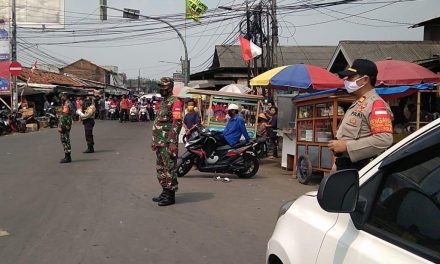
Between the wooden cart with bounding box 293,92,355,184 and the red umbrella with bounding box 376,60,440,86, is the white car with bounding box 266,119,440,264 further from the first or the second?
the red umbrella with bounding box 376,60,440,86

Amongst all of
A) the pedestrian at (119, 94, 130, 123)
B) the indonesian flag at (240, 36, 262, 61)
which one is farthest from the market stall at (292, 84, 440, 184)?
the pedestrian at (119, 94, 130, 123)

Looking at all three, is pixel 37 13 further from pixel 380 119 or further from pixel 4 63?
pixel 380 119

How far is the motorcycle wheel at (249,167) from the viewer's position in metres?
10.5

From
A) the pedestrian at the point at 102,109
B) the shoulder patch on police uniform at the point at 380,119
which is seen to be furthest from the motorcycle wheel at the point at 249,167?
the pedestrian at the point at 102,109

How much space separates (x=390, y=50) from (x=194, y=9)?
30.1ft

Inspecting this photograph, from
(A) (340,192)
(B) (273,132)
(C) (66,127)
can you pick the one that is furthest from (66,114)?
(A) (340,192)

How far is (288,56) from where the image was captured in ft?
116

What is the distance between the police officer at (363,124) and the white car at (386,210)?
4.44 ft

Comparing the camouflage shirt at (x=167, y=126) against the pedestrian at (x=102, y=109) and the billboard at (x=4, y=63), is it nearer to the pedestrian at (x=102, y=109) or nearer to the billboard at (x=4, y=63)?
the billboard at (x=4, y=63)

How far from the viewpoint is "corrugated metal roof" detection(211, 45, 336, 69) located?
107 feet

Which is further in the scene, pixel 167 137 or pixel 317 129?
pixel 317 129

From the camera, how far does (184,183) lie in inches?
376

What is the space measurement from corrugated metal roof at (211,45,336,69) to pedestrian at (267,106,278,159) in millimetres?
16992

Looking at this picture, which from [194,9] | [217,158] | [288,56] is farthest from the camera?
[288,56]
